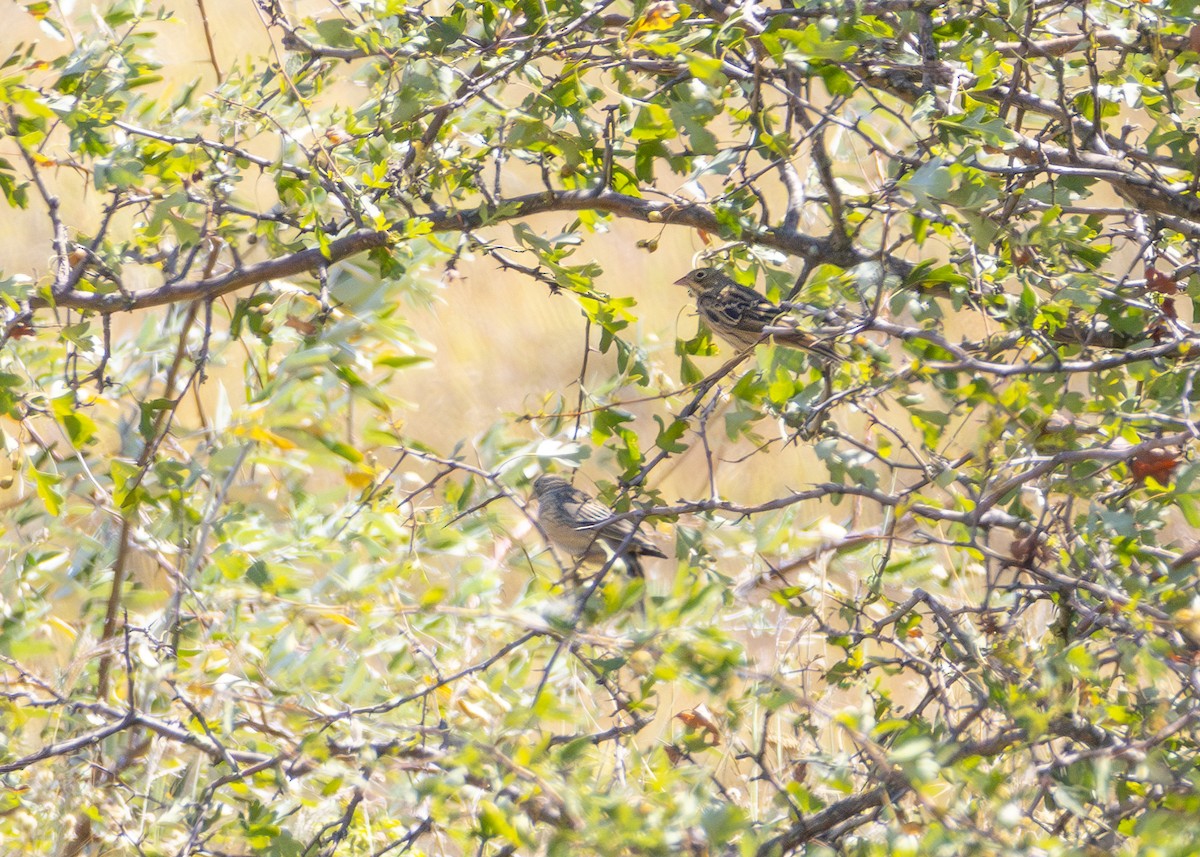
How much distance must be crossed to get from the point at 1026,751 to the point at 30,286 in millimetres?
2010

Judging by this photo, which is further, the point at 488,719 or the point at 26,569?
the point at 26,569

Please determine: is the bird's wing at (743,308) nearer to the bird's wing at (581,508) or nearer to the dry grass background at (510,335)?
the bird's wing at (581,508)

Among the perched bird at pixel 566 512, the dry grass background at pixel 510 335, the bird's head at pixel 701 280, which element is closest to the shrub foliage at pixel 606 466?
the bird's head at pixel 701 280

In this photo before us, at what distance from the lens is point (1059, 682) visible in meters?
1.66

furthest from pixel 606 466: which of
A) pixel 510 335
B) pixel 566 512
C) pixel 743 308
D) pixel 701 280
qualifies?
pixel 510 335

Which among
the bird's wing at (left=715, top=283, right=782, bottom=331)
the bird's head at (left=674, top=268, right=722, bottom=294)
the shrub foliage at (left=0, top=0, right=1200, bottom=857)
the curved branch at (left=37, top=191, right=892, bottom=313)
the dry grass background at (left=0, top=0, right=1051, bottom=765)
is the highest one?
the dry grass background at (left=0, top=0, right=1051, bottom=765)

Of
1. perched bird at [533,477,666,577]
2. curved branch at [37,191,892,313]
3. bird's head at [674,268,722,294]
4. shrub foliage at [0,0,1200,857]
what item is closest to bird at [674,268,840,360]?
bird's head at [674,268,722,294]

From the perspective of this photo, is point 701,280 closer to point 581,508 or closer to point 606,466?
point 581,508

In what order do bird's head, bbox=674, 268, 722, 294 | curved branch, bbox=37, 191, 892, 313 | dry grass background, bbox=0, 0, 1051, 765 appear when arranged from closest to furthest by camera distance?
curved branch, bbox=37, 191, 892, 313 < bird's head, bbox=674, 268, 722, 294 < dry grass background, bbox=0, 0, 1051, 765

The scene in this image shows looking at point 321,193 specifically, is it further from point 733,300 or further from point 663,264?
point 663,264

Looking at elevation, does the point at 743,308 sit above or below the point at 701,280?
below

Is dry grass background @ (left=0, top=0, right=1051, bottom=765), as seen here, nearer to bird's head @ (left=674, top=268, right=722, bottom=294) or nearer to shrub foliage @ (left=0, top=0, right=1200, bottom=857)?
bird's head @ (left=674, top=268, right=722, bottom=294)

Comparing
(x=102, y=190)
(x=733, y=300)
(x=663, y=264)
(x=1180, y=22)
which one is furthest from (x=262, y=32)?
(x=1180, y=22)

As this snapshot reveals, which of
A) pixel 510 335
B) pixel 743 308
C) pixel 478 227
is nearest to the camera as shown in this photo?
pixel 478 227
